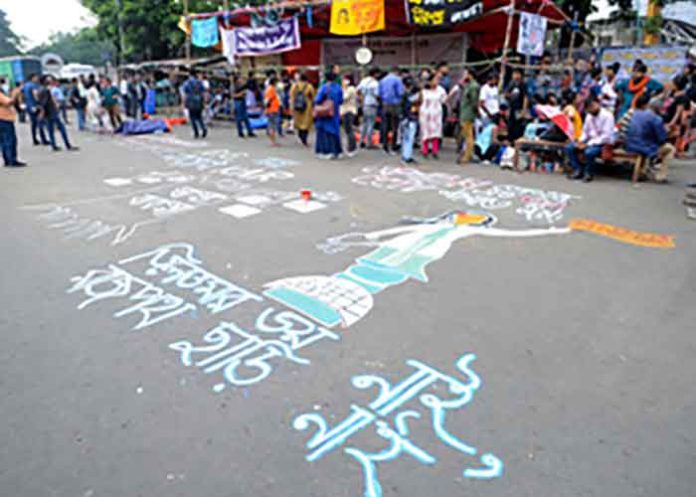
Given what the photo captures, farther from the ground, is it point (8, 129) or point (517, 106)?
point (517, 106)

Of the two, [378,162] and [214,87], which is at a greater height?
[214,87]

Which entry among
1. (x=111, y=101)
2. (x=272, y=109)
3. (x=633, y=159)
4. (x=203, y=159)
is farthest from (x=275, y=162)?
(x=111, y=101)

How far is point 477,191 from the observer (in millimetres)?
7320

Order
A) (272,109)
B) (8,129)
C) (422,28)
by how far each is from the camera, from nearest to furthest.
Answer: (8,129), (272,109), (422,28)

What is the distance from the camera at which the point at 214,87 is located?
20.0m

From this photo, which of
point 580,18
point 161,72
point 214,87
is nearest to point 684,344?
point 580,18

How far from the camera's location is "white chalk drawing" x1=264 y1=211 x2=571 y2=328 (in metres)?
3.75

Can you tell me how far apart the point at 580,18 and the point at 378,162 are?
11404 millimetres

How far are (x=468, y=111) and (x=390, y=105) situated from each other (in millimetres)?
1643

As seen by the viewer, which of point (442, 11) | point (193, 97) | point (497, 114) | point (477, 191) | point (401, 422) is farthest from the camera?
point (193, 97)

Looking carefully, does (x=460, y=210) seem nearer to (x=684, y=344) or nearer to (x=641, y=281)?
(x=641, y=281)

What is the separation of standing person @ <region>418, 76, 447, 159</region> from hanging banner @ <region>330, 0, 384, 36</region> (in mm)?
2948

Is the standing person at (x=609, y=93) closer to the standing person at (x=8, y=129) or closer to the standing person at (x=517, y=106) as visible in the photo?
the standing person at (x=517, y=106)

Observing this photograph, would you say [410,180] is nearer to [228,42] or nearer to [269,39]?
[269,39]
